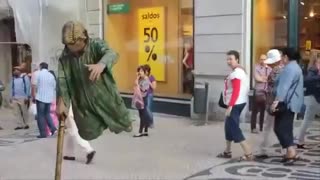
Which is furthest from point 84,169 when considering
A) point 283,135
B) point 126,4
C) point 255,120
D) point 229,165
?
point 126,4

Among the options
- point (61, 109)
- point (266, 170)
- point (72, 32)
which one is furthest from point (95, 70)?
point (266, 170)

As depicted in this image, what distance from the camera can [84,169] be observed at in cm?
827

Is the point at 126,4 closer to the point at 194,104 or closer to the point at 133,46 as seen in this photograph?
the point at 133,46

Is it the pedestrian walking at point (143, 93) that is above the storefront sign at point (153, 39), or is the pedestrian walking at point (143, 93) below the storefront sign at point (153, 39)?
below

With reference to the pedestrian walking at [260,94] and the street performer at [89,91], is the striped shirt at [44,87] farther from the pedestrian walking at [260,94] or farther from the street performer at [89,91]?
the street performer at [89,91]

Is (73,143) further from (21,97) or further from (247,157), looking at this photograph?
(21,97)

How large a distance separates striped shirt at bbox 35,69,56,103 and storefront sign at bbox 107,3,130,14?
5.21 m

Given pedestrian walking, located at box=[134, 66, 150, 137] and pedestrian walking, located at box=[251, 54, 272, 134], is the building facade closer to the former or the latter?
pedestrian walking, located at box=[251, 54, 272, 134]

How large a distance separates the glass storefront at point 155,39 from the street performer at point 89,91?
9.14 meters

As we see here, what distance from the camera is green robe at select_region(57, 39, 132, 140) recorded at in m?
5.17

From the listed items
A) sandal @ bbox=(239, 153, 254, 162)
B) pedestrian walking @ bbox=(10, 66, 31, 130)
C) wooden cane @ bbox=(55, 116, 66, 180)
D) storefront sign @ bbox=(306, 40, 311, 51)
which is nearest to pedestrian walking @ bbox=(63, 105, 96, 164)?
sandal @ bbox=(239, 153, 254, 162)

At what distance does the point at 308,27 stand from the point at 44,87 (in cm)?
603

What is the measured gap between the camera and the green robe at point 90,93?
17.0ft

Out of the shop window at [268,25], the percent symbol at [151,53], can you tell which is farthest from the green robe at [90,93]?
the percent symbol at [151,53]
